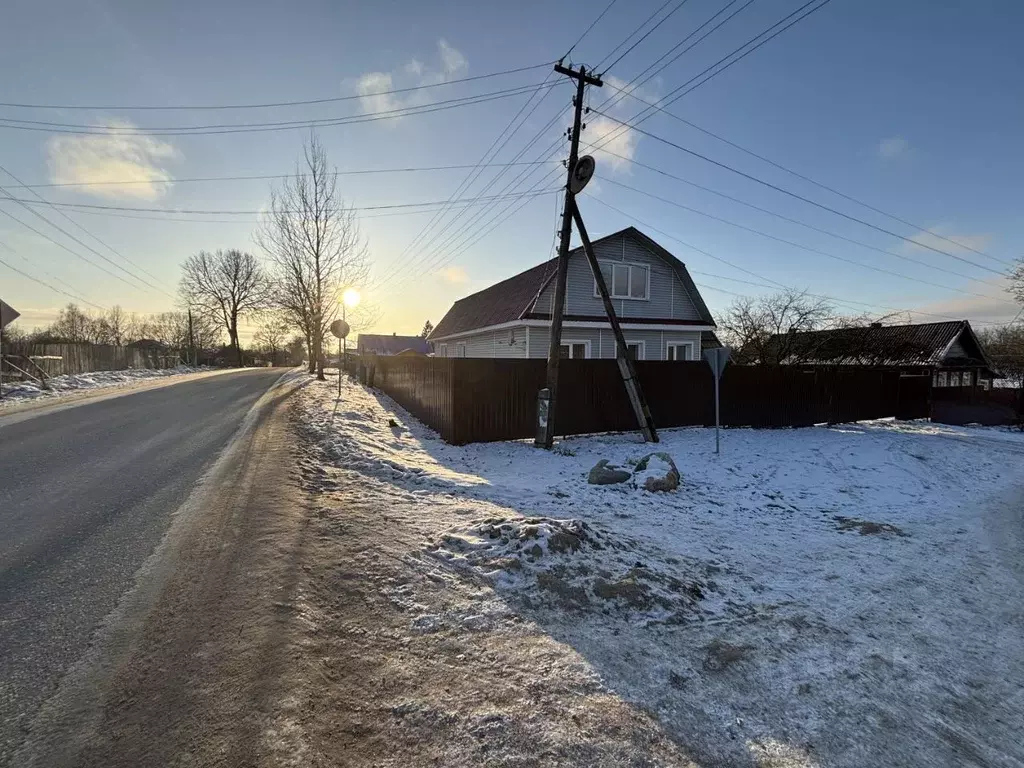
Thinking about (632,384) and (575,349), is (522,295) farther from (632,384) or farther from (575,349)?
(632,384)

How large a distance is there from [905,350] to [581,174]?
25.1m

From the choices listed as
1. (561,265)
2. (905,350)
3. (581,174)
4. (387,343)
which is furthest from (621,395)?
(387,343)

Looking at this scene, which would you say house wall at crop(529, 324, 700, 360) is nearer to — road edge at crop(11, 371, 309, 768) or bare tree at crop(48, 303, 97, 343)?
road edge at crop(11, 371, 309, 768)

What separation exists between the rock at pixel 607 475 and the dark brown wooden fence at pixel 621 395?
10.6 ft

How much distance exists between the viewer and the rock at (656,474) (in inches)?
286

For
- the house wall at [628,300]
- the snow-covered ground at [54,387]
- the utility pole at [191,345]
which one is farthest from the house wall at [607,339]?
the utility pole at [191,345]

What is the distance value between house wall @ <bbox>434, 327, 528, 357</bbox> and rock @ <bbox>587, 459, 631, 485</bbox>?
9.94m

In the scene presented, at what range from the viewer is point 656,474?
742 cm

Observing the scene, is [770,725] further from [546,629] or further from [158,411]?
[158,411]

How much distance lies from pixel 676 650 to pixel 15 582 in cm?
491

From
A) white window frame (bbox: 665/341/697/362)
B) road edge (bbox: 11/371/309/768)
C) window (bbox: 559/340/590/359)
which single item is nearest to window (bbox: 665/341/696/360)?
white window frame (bbox: 665/341/697/362)

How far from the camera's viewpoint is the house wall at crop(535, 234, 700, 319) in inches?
701

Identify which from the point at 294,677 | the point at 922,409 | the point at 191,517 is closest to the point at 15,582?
the point at 191,517

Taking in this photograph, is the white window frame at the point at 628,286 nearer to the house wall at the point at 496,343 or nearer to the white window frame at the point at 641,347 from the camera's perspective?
the white window frame at the point at 641,347
